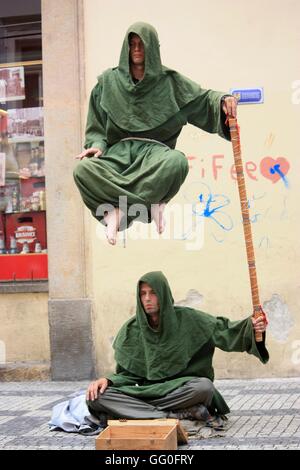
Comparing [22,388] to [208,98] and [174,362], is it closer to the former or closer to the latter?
[174,362]

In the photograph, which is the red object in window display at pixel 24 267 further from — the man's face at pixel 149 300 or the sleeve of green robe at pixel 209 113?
the sleeve of green robe at pixel 209 113

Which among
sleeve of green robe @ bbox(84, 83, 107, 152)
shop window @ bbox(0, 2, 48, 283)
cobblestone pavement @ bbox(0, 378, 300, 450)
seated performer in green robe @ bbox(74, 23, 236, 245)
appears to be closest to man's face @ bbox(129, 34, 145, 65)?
seated performer in green robe @ bbox(74, 23, 236, 245)

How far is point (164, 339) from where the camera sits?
682cm

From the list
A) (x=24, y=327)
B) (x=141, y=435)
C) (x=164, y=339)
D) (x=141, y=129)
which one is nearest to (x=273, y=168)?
(x=24, y=327)

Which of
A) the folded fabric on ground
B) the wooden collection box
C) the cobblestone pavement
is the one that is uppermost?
the wooden collection box

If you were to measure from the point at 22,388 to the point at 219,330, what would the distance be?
3.08m

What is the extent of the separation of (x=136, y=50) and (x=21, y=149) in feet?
15.0

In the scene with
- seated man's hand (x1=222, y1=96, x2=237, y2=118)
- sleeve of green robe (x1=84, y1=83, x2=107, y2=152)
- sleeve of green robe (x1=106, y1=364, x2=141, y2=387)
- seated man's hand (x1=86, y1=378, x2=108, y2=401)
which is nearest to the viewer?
seated man's hand (x1=222, y1=96, x2=237, y2=118)

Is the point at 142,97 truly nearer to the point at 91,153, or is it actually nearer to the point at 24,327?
the point at 91,153

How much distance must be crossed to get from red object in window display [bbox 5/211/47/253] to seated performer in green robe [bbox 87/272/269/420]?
3300 mm

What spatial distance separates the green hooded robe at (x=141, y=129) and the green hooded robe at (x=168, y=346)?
1.14m

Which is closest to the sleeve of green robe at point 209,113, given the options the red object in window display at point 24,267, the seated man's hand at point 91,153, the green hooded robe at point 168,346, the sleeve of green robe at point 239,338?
the seated man's hand at point 91,153

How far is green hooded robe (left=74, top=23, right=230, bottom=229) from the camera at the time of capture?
5715mm

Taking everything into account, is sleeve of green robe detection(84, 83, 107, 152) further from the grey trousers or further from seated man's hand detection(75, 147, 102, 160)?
the grey trousers
